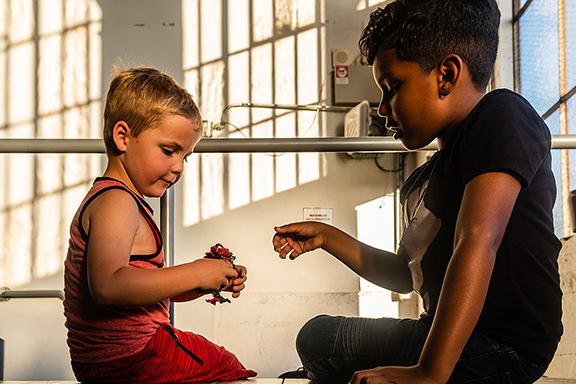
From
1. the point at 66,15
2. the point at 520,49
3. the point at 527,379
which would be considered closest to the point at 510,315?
the point at 527,379

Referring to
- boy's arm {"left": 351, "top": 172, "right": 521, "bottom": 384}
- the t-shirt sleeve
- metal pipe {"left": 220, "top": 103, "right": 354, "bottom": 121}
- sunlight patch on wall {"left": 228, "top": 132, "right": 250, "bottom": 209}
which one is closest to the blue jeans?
boy's arm {"left": 351, "top": 172, "right": 521, "bottom": 384}

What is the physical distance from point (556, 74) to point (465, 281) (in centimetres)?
235

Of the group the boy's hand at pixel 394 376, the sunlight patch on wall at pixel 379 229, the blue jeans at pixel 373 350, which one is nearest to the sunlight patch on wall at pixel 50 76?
the sunlight patch on wall at pixel 379 229

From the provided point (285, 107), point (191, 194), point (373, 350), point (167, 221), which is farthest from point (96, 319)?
point (285, 107)

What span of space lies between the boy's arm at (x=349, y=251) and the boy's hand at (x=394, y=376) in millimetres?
388

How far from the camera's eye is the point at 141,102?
1.00 m

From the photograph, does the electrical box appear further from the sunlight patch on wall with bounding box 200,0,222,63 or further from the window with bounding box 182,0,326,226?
the sunlight patch on wall with bounding box 200,0,222,63

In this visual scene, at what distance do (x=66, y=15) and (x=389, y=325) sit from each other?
4396 mm

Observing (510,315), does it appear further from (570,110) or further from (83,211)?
(570,110)

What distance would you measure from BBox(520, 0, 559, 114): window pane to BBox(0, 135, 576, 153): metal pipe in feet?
5.44

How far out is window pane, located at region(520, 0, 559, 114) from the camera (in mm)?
2693

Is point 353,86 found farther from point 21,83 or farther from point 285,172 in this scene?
point 21,83

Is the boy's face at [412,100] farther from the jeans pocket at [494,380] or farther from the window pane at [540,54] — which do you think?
the window pane at [540,54]

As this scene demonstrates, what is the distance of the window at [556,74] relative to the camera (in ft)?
8.14
